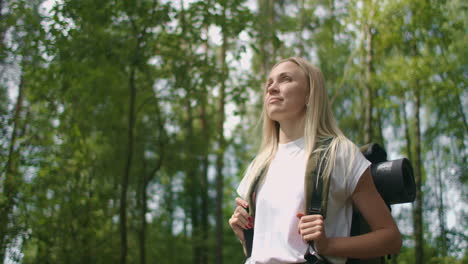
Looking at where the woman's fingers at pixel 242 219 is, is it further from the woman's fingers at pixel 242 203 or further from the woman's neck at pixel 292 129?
the woman's neck at pixel 292 129

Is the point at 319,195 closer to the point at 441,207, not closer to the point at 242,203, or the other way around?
the point at 242,203

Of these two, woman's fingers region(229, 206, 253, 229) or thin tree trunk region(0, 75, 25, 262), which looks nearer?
woman's fingers region(229, 206, 253, 229)

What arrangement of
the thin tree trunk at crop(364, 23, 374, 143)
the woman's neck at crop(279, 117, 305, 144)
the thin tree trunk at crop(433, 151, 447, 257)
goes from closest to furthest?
1. the woman's neck at crop(279, 117, 305, 144)
2. the thin tree trunk at crop(364, 23, 374, 143)
3. the thin tree trunk at crop(433, 151, 447, 257)

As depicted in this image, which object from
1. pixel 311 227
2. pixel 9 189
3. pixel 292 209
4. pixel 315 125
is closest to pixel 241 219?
pixel 292 209

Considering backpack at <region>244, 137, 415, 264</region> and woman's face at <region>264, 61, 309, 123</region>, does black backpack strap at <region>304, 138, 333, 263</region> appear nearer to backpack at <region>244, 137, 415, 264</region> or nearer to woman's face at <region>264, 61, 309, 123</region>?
backpack at <region>244, 137, 415, 264</region>

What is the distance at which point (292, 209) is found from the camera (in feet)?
5.72

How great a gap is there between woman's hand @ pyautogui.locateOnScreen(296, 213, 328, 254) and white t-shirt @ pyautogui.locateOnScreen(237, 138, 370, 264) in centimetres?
8

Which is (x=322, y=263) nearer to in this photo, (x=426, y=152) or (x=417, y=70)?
(x=417, y=70)

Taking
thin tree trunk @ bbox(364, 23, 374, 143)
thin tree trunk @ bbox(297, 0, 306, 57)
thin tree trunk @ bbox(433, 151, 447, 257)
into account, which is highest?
thin tree trunk @ bbox(297, 0, 306, 57)

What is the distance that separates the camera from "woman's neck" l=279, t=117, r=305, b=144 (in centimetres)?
200

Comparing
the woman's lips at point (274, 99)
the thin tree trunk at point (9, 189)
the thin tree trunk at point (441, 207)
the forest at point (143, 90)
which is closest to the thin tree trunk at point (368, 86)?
the forest at point (143, 90)

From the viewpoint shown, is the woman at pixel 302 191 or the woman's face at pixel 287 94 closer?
the woman at pixel 302 191

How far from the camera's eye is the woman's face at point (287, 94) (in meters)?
1.95

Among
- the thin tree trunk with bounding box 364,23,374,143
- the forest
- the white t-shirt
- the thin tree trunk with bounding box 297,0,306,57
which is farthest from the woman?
the thin tree trunk with bounding box 297,0,306,57
